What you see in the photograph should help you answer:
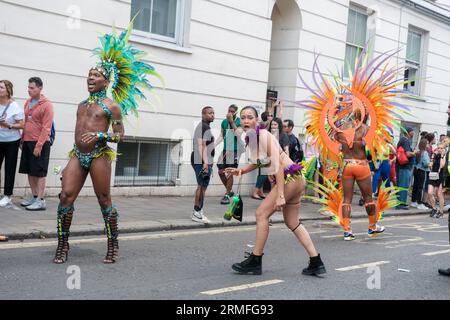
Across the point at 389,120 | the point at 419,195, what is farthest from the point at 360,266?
the point at 419,195

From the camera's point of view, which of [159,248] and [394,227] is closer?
[159,248]

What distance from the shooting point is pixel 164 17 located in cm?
1283

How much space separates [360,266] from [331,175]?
12.3ft

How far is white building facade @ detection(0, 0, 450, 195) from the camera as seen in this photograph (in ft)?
34.6

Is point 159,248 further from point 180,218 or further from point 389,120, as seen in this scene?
point 389,120

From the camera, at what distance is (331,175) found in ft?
35.3

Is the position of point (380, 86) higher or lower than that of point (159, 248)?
higher

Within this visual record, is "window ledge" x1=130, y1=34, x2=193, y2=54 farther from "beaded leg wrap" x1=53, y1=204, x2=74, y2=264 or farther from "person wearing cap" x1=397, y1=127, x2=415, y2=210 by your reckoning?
"beaded leg wrap" x1=53, y1=204, x2=74, y2=264

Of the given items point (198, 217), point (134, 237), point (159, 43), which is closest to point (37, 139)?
point (134, 237)

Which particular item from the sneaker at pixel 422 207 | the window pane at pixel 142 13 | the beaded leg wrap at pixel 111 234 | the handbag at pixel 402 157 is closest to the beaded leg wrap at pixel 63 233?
the beaded leg wrap at pixel 111 234

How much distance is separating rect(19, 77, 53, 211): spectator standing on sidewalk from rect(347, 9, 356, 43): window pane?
10.8m
